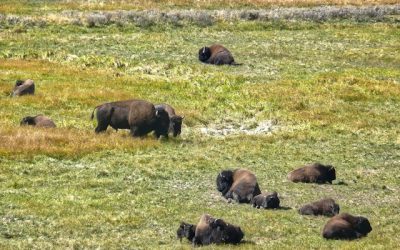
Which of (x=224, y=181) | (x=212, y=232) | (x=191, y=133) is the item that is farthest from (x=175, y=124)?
(x=212, y=232)

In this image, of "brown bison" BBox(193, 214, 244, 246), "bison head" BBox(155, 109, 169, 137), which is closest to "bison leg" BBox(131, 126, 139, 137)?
Answer: "bison head" BBox(155, 109, 169, 137)

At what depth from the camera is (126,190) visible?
98.0 ft

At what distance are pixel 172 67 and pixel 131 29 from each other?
50.0ft

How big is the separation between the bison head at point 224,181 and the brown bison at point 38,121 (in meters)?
11.5

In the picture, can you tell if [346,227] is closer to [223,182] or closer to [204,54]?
[223,182]

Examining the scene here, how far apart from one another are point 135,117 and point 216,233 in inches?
567

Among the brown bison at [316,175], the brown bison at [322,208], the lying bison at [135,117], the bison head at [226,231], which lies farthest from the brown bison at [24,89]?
the bison head at [226,231]

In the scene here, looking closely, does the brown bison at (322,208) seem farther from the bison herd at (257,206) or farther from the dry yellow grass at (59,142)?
the dry yellow grass at (59,142)

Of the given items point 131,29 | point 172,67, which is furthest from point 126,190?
point 131,29

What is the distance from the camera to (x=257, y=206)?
2830cm

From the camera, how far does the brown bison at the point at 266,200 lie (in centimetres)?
2797

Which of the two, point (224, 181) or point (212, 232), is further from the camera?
point (224, 181)

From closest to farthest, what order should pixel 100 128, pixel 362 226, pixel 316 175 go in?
pixel 362 226
pixel 316 175
pixel 100 128

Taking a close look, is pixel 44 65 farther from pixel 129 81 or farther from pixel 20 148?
pixel 20 148
